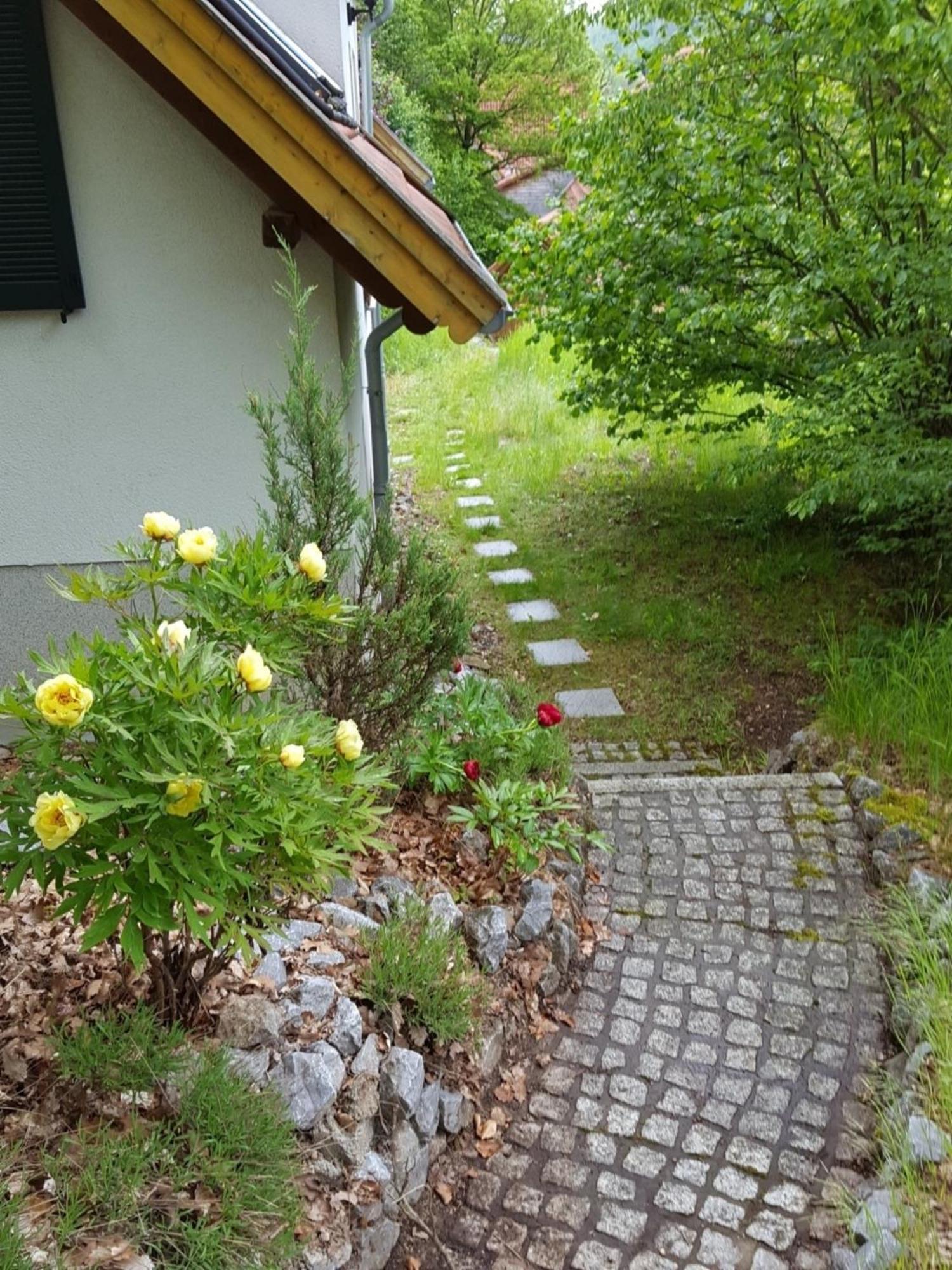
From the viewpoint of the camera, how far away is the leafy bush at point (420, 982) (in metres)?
2.72

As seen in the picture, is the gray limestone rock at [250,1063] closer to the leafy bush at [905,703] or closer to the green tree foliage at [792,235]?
the leafy bush at [905,703]

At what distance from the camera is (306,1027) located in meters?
2.55

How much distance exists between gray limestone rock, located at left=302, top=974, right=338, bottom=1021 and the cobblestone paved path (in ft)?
2.14

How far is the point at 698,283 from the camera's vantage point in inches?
253

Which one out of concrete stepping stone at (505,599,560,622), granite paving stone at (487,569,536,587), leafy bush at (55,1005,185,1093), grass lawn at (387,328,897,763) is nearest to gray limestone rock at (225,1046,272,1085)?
leafy bush at (55,1005,185,1093)

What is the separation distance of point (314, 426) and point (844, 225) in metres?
4.17

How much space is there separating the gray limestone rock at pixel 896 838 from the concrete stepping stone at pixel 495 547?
5.05 meters

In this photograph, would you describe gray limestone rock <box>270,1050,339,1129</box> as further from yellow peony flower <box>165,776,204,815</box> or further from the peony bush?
yellow peony flower <box>165,776,204,815</box>

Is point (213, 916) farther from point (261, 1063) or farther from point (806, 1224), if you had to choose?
point (806, 1224)

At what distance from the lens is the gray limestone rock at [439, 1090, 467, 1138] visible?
2703 millimetres

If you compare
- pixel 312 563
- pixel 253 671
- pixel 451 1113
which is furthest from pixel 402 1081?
pixel 312 563

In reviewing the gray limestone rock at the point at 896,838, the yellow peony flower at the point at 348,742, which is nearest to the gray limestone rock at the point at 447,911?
the yellow peony flower at the point at 348,742

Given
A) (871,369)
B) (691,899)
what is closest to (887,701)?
(691,899)

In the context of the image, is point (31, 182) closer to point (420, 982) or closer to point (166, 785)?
point (166, 785)
